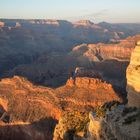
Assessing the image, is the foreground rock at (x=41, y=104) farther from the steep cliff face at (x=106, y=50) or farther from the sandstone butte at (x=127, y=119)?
the steep cliff face at (x=106, y=50)

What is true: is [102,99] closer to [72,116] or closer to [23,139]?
[23,139]

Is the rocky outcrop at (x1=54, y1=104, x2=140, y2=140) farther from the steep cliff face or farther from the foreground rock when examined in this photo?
the steep cliff face

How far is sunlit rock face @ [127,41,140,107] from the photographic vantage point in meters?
27.2

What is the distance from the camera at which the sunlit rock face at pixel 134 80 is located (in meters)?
27.2

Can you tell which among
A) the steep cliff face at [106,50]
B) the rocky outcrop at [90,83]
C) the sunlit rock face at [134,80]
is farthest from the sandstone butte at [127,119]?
Result: the steep cliff face at [106,50]

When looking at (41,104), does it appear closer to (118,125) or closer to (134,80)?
(134,80)

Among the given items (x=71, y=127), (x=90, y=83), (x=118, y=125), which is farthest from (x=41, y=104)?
(x=118, y=125)

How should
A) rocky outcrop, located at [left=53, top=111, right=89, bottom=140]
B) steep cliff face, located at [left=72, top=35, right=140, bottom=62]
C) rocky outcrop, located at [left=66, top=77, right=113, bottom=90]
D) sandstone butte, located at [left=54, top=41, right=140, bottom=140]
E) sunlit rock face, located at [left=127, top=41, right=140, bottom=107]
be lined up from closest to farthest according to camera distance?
sandstone butte, located at [left=54, top=41, right=140, bottom=140], sunlit rock face, located at [left=127, top=41, right=140, bottom=107], rocky outcrop, located at [left=53, top=111, right=89, bottom=140], rocky outcrop, located at [left=66, top=77, right=113, bottom=90], steep cliff face, located at [left=72, top=35, right=140, bottom=62]

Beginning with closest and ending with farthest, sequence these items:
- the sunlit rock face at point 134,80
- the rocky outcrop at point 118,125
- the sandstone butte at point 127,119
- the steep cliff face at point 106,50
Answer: the rocky outcrop at point 118,125 → the sandstone butte at point 127,119 → the sunlit rock face at point 134,80 → the steep cliff face at point 106,50

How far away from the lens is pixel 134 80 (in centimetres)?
2759

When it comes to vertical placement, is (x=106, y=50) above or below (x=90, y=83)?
below

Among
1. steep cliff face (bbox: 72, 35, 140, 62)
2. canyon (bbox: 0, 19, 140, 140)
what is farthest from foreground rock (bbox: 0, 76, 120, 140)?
steep cliff face (bbox: 72, 35, 140, 62)

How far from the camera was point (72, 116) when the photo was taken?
140 feet

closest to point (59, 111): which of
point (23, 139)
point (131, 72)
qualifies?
point (23, 139)
